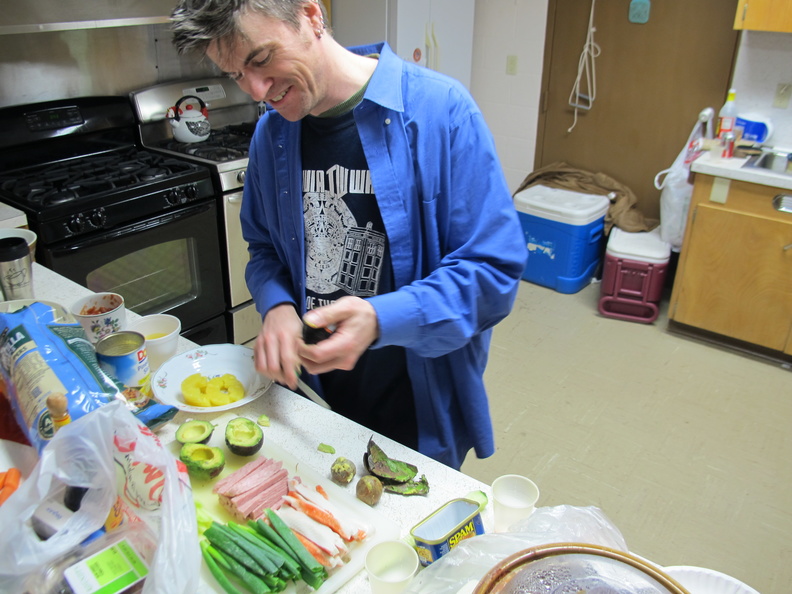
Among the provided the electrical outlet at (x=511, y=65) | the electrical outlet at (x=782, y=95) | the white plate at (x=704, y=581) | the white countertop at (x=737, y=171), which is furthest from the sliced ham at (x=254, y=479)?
the electrical outlet at (x=511, y=65)

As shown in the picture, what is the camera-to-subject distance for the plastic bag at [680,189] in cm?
317

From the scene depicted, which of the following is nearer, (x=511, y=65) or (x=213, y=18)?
(x=213, y=18)

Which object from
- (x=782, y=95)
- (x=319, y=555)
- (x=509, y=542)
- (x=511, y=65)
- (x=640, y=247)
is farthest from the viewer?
(x=511, y=65)

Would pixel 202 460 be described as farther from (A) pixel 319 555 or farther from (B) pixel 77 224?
(B) pixel 77 224

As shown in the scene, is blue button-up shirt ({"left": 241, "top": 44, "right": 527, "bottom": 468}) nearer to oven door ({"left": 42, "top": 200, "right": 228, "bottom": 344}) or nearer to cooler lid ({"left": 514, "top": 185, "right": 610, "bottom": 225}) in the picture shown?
oven door ({"left": 42, "top": 200, "right": 228, "bottom": 344})

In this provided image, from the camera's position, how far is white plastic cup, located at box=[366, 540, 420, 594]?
0.81 metres

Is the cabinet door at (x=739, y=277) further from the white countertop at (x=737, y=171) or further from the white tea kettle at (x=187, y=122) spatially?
the white tea kettle at (x=187, y=122)

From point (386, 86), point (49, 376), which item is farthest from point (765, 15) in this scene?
point (49, 376)

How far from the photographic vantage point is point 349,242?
125cm

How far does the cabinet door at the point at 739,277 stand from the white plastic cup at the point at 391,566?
2.57 metres

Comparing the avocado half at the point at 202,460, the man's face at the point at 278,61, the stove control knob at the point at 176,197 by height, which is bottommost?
the avocado half at the point at 202,460

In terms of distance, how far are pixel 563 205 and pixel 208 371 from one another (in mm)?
2673

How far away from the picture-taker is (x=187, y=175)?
2520 millimetres

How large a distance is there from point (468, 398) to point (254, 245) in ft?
1.92
